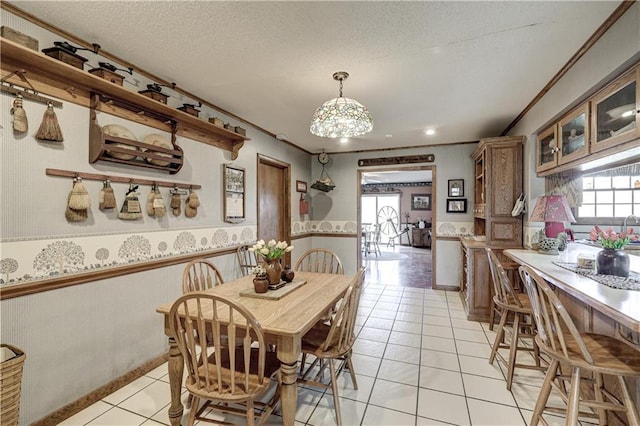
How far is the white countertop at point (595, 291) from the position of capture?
1182 millimetres

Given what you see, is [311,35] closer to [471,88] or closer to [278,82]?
[278,82]

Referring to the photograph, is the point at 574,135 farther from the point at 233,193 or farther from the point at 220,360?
the point at 233,193

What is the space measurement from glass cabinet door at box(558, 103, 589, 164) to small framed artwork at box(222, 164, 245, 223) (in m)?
3.15

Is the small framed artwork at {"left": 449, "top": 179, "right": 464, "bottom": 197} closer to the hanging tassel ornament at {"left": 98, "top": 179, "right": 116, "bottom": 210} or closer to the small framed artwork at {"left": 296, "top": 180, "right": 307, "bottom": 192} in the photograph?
the small framed artwork at {"left": 296, "top": 180, "right": 307, "bottom": 192}

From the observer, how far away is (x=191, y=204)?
8.93 ft

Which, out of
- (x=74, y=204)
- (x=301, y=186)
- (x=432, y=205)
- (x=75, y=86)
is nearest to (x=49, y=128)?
(x=75, y=86)

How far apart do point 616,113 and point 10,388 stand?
11.8 ft

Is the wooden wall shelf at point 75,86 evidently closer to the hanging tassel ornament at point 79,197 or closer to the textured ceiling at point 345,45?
the textured ceiling at point 345,45

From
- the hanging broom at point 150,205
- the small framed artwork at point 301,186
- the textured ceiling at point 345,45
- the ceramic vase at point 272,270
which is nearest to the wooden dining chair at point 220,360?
the ceramic vase at point 272,270

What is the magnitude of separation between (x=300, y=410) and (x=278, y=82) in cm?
248

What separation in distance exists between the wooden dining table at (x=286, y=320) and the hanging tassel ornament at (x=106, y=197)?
0.86m

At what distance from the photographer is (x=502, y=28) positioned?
1744mm

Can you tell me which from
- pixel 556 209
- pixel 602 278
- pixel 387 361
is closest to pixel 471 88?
pixel 556 209

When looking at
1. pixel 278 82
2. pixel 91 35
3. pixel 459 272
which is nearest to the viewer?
pixel 91 35
